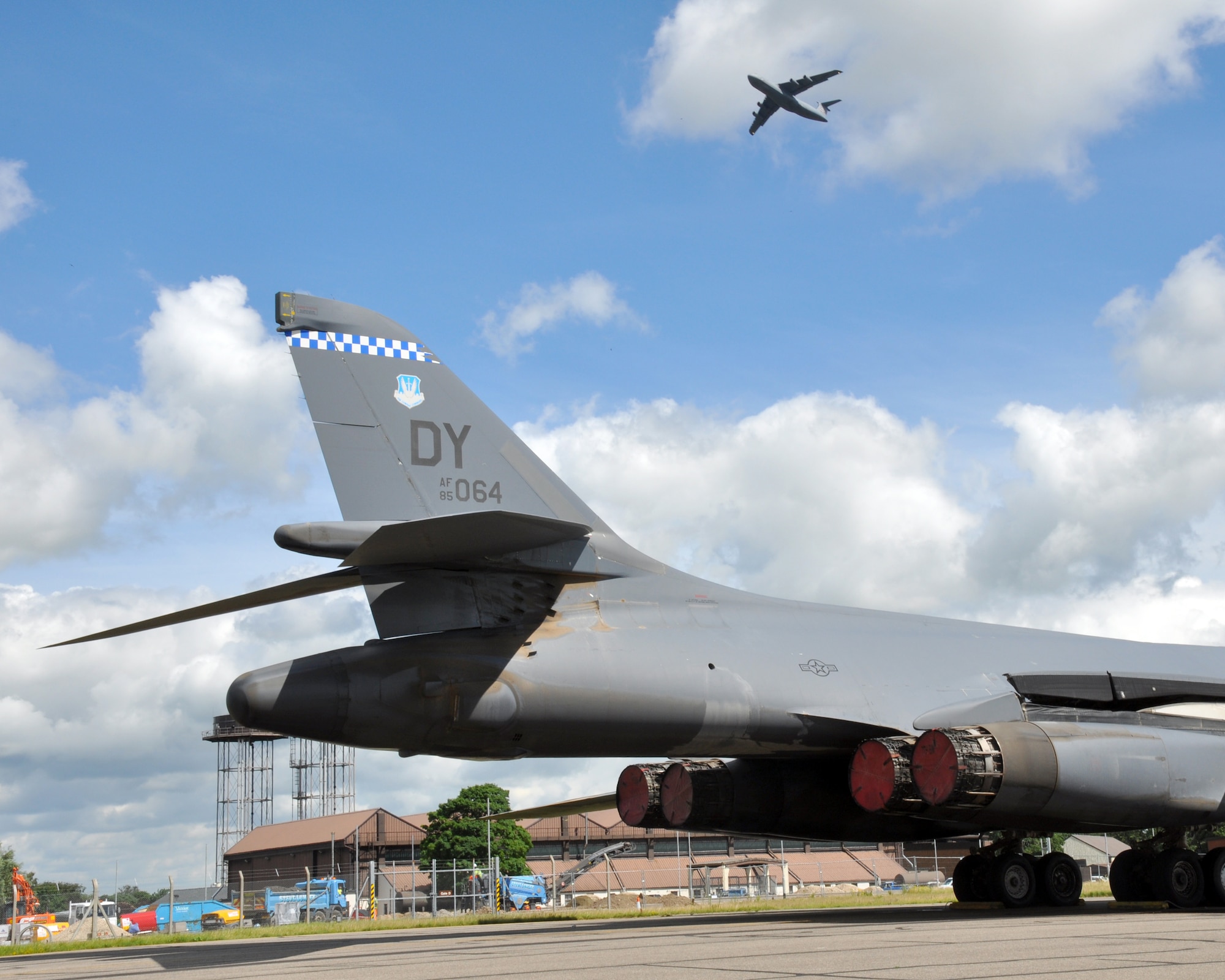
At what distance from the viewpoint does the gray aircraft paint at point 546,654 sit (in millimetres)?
9406

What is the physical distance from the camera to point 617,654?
33.9 feet

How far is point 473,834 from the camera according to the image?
47.4m

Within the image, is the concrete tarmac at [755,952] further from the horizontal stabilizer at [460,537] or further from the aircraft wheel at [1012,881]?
the horizontal stabilizer at [460,537]

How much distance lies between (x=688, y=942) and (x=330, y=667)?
138 inches

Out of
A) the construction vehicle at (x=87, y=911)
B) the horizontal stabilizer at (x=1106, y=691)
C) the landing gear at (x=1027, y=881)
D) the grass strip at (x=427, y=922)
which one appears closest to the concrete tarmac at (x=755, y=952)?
the landing gear at (x=1027, y=881)

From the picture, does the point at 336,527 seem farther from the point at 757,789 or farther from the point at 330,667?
the point at 757,789

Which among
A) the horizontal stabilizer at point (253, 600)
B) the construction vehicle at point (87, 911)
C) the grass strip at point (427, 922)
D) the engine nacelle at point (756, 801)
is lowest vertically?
the construction vehicle at point (87, 911)

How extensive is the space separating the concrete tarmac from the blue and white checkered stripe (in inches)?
201

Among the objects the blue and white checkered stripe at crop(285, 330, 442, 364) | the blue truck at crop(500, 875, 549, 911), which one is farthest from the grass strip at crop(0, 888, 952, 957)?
the blue truck at crop(500, 875, 549, 911)

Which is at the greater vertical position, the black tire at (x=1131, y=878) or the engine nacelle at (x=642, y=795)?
the engine nacelle at (x=642, y=795)

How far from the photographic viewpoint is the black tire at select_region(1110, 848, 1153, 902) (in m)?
12.2

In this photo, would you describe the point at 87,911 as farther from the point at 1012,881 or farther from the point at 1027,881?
the point at 1027,881

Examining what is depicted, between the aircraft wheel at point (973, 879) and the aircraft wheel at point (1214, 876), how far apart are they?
7.19ft

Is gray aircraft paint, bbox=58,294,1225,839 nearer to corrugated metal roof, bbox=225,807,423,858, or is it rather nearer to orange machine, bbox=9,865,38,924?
orange machine, bbox=9,865,38,924
